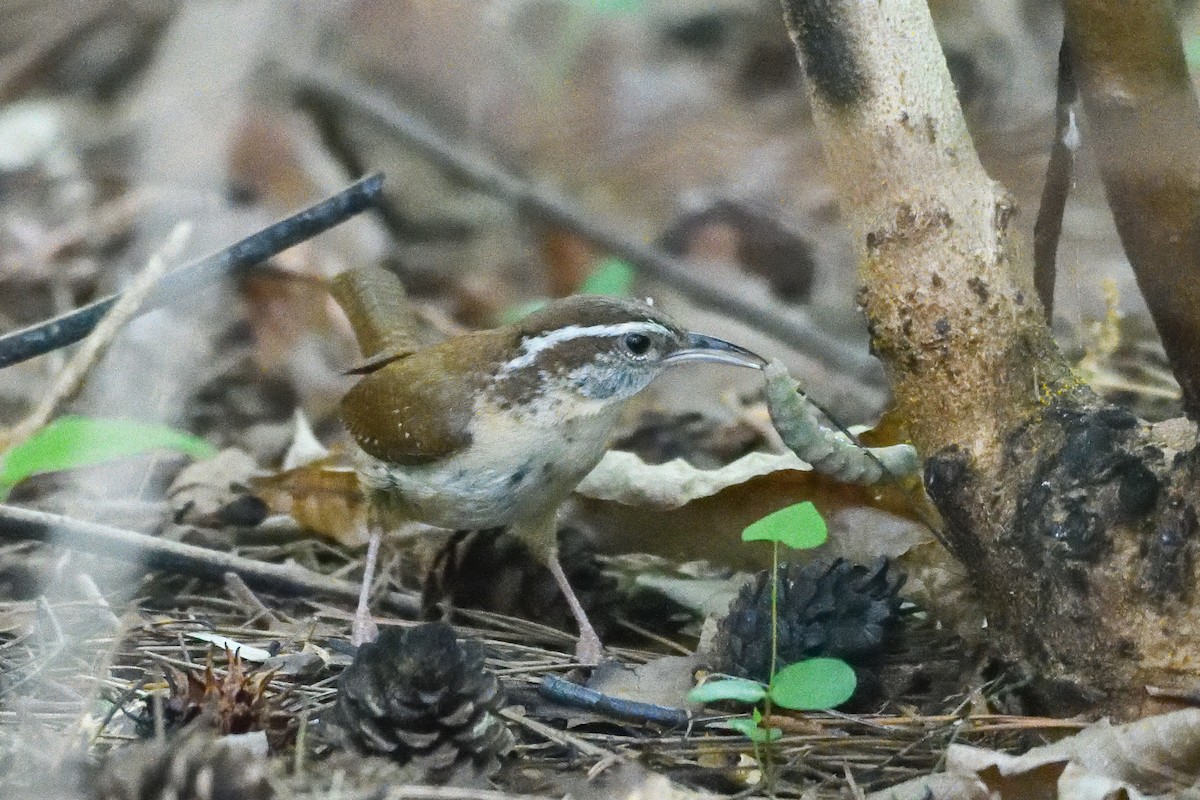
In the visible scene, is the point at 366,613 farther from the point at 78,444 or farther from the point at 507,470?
the point at 78,444

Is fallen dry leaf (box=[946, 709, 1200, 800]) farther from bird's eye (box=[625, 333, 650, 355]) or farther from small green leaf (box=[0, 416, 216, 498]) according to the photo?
small green leaf (box=[0, 416, 216, 498])

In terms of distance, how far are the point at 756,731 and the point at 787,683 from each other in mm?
140

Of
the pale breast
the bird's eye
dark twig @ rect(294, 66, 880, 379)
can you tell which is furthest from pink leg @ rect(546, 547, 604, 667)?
dark twig @ rect(294, 66, 880, 379)

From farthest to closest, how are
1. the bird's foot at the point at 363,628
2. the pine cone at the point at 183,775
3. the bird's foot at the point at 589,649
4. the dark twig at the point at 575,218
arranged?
1. the dark twig at the point at 575,218
2. the bird's foot at the point at 363,628
3. the bird's foot at the point at 589,649
4. the pine cone at the point at 183,775

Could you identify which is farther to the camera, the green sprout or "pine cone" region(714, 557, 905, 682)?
"pine cone" region(714, 557, 905, 682)

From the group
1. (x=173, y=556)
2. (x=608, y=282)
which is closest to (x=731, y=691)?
(x=173, y=556)

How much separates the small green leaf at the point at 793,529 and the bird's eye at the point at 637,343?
3.41 ft

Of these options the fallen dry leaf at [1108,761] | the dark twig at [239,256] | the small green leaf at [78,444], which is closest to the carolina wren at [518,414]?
Result: the dark twig at [239,256]

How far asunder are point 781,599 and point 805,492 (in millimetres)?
573

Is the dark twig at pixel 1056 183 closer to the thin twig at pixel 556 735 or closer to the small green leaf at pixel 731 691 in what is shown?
the small green leaf at pixel 731 691

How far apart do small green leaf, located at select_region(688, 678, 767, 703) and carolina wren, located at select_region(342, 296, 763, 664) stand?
2.88 feet

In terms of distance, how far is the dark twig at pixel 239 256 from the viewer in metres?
3.94

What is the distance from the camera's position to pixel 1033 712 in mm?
3084

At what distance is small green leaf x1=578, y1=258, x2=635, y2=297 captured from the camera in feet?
22.6
